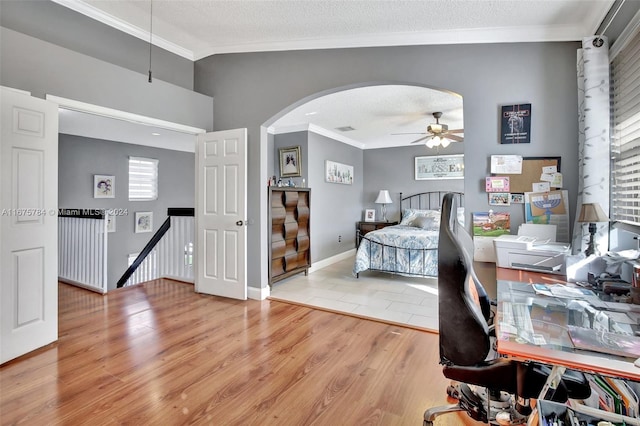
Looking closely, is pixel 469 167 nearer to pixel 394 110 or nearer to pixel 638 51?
pixel 638 51

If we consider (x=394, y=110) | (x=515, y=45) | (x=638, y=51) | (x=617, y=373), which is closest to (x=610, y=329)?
(x=617, y=373)

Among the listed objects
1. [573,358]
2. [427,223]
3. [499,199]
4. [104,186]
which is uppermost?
[104,186]

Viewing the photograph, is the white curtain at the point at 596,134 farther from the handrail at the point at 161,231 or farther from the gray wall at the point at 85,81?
the handrail at the point at 161,231

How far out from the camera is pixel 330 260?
20.9 ft

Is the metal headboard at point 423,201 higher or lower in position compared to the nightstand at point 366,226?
higher

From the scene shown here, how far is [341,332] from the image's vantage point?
9.73ft

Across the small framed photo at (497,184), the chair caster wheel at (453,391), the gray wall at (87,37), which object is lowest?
the chair caster wheel at (453,391)

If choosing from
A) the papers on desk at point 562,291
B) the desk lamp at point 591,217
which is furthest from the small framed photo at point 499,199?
the papers on desk at point 562,291

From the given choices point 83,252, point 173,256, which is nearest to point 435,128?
point 173,256

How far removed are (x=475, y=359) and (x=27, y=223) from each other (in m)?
3.15

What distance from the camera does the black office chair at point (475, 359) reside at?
1.27m

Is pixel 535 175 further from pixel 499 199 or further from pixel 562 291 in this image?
pixel 562 291

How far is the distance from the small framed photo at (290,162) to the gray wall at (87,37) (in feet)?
7.25

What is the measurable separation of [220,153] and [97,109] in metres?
1.25
